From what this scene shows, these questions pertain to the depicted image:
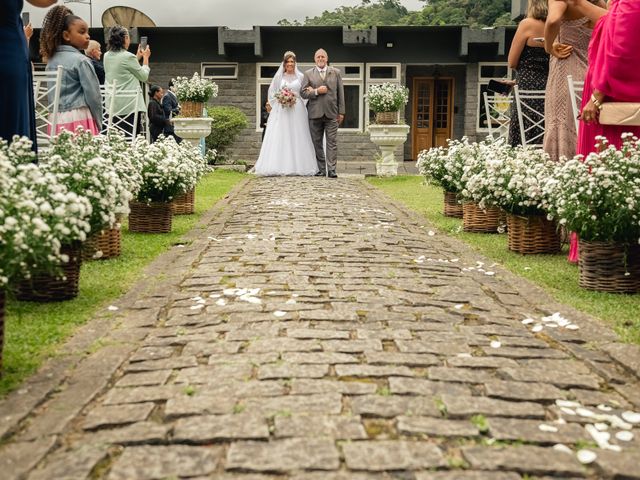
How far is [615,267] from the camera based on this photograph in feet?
16.6

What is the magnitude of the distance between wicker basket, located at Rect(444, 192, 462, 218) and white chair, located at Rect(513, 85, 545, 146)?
142cm

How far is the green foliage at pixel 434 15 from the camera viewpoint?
38969mm

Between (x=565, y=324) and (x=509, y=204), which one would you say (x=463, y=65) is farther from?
(x=565, y=324)

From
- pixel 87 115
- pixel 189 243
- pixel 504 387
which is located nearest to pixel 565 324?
pixel 504 387

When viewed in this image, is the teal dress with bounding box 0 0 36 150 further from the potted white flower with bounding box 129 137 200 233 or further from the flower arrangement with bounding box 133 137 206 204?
the potted white flower with bounding box 129 137 200 233

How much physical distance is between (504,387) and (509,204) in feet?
12.1

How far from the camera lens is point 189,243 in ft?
23.5

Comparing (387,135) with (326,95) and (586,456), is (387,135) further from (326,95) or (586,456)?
(586,456)

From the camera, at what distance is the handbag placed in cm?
531

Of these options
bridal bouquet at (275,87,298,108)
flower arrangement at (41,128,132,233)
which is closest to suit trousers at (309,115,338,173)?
bridal bouquet at (275,87,298,108)

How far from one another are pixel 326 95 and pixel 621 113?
10.2m

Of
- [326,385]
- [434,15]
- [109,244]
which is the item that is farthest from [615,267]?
[434,15]

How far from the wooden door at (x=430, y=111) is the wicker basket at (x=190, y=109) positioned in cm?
1028

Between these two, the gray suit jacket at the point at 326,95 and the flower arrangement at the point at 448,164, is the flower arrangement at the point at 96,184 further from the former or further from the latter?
the gray suit jacket at the point at 326,95
